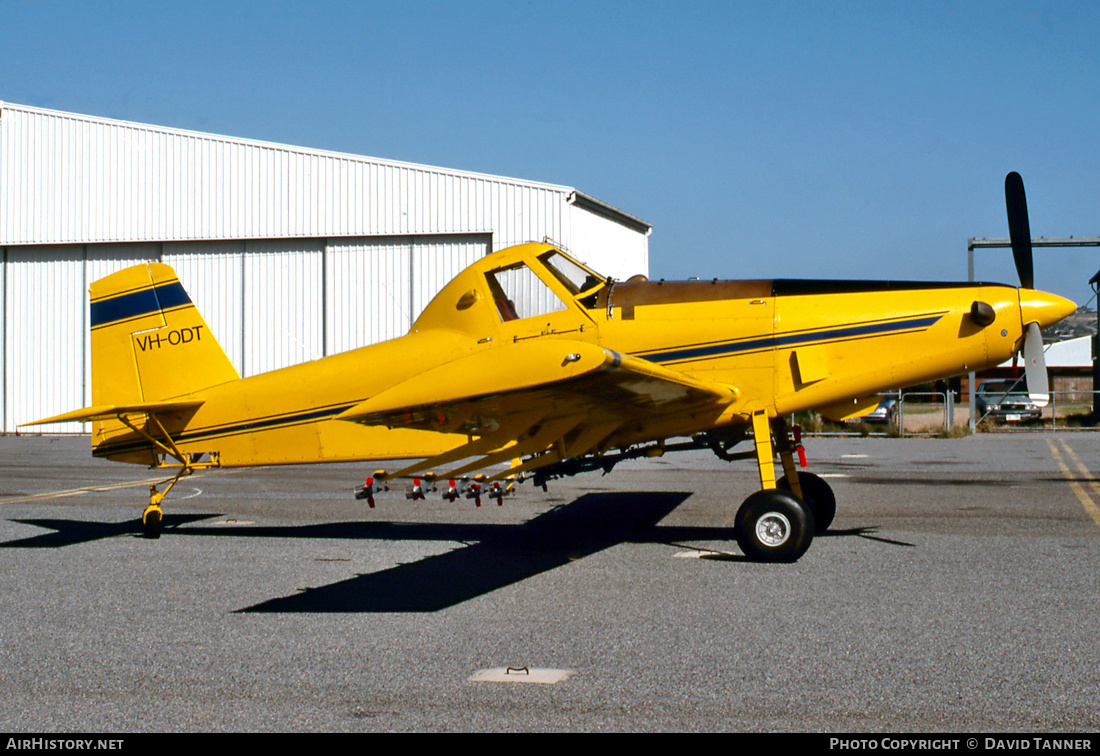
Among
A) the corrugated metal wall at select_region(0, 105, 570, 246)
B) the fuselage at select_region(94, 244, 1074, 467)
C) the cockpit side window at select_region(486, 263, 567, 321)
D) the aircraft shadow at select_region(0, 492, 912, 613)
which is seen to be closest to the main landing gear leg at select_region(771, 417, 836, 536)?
the aircraft shadow at select_region(0, 492, 912, 613)

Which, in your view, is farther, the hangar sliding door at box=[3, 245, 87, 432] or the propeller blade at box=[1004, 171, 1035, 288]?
the hangar sliding door at box=[3, 245, 87, 432]

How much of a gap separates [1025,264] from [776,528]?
3.21m

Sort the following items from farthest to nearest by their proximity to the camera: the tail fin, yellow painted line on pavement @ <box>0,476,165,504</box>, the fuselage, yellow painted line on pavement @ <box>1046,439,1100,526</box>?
yellow painted line on pavement @ <box>0,476,165,504</box>
yellow painted line on pavement @ <box>1046,439,1100,526</box>
the tail fin
the fuselage

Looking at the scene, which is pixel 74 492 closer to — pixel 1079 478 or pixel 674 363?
pixel 674 363

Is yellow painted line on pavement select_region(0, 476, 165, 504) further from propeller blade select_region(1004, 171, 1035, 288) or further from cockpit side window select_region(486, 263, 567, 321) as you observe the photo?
propeller blade select_region(1004, 171, 1035, 288)

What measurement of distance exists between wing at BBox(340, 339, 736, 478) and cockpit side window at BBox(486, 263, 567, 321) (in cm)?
101

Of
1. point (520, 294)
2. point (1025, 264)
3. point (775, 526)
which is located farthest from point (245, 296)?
point (1025, 264)

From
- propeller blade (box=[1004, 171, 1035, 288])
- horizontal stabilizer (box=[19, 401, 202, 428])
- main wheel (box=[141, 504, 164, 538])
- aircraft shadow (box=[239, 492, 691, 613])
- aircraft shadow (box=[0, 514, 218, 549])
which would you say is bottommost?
aircraft shadow (box=[239, 492, 691, 613])

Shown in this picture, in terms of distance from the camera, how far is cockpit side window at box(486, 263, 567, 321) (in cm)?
805

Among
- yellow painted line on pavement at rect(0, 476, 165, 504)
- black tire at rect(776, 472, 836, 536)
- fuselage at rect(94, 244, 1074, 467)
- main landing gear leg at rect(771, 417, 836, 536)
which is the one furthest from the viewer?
yellow painted line on pavement at rect(0, 476, 165, 504)

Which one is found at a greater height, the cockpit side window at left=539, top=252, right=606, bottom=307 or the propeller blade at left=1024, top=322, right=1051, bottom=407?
the cockpit side window at left=539, top=252, right=606, bottom=307

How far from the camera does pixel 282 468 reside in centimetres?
1719
